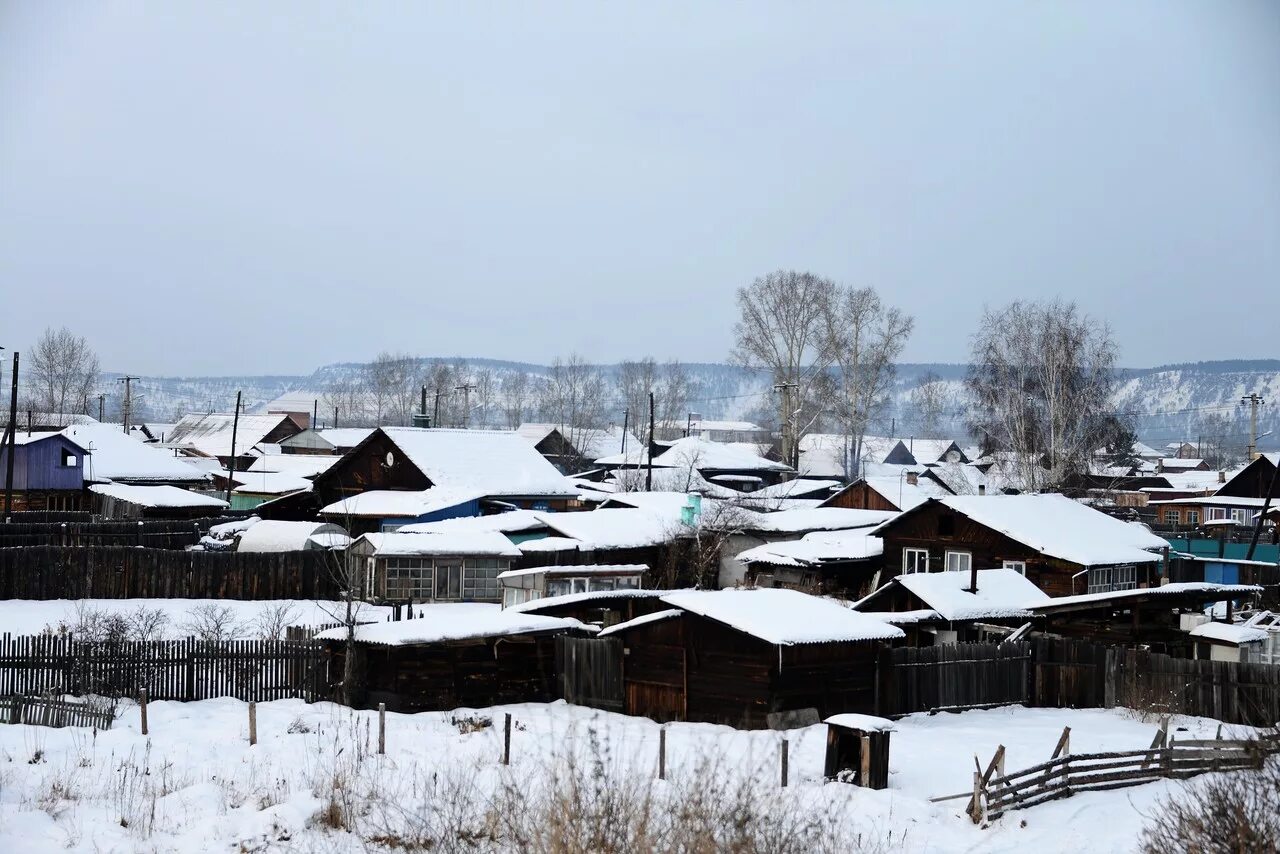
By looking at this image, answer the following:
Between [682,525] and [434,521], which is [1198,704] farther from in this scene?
[434,521]

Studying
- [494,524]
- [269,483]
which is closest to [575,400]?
[269,483]

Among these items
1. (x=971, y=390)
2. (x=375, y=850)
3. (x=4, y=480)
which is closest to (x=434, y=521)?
(x=4, y=480)

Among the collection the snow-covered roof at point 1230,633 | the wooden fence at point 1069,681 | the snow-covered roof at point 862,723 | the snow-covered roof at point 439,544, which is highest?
the snow-covered roof at point 439,544

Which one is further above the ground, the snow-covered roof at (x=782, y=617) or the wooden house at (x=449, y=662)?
the snow-covered roof at (x=782, y=617)

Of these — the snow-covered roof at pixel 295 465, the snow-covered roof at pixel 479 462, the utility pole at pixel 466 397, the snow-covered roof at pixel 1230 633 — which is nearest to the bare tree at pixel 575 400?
the utility pole at pixel 466 397

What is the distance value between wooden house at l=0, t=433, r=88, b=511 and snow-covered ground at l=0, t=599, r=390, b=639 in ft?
57.8

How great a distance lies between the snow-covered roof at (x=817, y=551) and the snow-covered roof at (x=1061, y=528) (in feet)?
6.96

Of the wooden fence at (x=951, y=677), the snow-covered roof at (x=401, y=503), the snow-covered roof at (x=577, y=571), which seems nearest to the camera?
the wooden fence at (x=951, y=677)

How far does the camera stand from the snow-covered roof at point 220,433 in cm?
9838

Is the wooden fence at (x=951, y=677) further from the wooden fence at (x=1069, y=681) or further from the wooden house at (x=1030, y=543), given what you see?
the wooden house at (x=1030, y=543)

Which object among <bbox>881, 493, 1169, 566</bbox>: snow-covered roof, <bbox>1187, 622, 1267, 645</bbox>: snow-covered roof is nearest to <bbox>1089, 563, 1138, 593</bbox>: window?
<bbox>881, 493, 1169, 566</bbox>: snow-covered roof

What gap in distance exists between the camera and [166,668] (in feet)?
67.8

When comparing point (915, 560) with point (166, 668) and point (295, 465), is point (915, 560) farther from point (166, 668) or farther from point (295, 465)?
point (295, 465)

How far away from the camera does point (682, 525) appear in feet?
132
